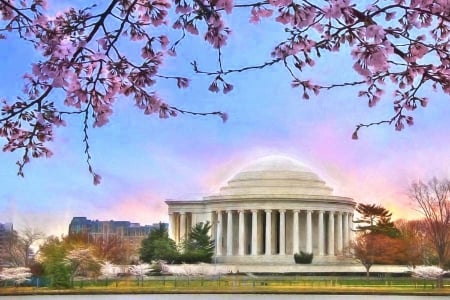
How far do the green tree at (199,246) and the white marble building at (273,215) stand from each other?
2660 mm

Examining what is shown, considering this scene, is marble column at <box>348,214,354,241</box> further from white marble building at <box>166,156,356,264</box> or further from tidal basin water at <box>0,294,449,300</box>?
tidal basin water at <box>0,294,449,300</box>

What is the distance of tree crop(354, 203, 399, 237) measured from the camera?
6675cm

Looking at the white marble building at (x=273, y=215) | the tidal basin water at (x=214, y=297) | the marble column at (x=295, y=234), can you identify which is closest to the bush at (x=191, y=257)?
the white marble building at (x=273, y=215)

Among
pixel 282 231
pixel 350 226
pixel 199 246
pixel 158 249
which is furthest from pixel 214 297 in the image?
pixel 350 226

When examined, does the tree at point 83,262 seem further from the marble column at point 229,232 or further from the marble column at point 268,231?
the marble column at point 268,231

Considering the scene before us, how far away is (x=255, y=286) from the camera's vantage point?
142ft

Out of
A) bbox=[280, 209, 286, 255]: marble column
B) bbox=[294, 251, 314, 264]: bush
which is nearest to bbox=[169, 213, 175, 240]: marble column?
bbox=[280, 209, 286, 255]: marble column

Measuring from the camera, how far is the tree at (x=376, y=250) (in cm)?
5756

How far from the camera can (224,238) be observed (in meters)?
69.2

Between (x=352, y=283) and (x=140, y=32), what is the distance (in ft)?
138

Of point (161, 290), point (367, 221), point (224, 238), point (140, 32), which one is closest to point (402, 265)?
point (367, 221)

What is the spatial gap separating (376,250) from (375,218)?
1383 cm

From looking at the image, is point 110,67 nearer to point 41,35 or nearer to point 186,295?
point 41,35

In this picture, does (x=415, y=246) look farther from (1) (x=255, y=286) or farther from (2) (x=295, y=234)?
(1) (x=255, y=286)
